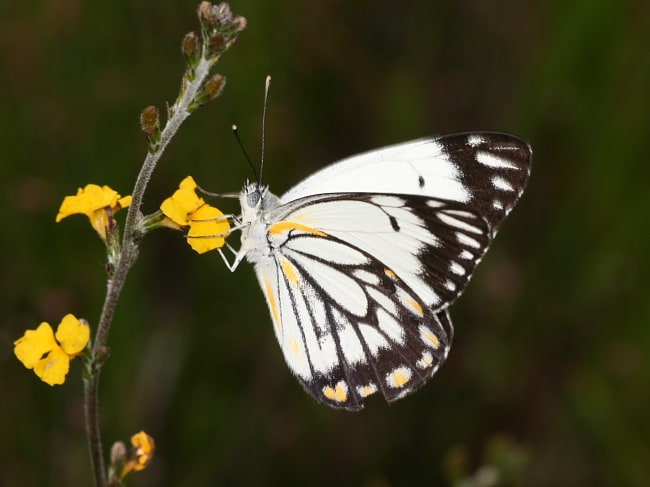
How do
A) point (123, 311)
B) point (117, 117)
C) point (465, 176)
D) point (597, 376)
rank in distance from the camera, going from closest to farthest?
point (465, 176), point (123, 311), point (117, 117), point (597, 376)

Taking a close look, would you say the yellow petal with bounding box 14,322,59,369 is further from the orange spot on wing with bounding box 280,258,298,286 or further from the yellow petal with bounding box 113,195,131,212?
the orange spot on wing with bounding box 280,258,298,286

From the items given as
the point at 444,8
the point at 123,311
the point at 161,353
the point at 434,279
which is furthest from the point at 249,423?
the point at 444,8

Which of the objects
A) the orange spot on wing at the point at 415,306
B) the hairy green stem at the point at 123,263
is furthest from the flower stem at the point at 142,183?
the orange spot on wing at the point at 415,306

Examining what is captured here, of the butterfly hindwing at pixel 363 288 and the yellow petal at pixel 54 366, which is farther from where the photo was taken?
the butterfly hindwing at pixel 363 288

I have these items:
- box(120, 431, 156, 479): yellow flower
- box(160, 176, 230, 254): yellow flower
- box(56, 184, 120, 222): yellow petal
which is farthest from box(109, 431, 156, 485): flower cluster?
box(56, 184, 120, 222): yellow petal

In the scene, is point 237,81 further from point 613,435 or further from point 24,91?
point 613,435

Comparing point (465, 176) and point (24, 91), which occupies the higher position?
point (24, 91)

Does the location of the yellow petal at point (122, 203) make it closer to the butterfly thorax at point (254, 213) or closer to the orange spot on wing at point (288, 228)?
the butterfly thorax at point (254, 213)

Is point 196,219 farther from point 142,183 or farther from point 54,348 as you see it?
point 54,348
